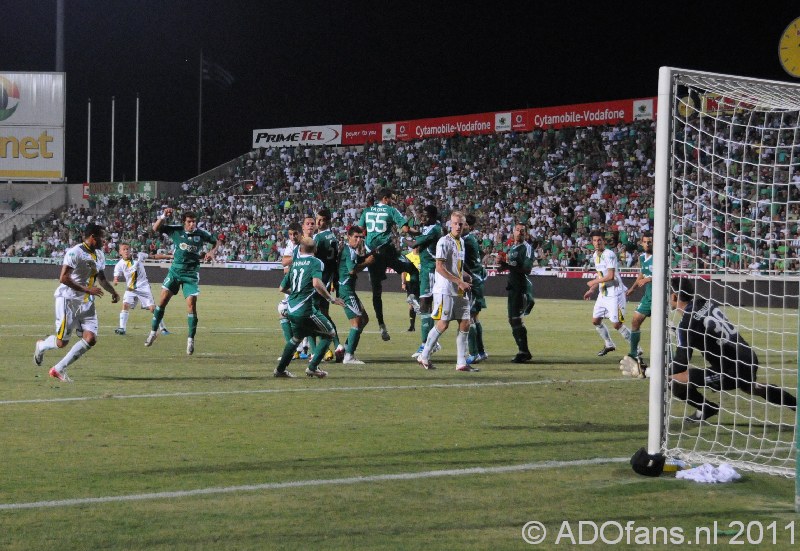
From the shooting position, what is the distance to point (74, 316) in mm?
11961

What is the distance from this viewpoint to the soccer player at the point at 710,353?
8820mm

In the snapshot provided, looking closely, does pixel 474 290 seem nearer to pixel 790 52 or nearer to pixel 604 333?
pixel 604 333

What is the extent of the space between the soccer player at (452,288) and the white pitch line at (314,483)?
5819 mm

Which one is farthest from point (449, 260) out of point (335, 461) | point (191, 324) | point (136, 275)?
point (136, 275)

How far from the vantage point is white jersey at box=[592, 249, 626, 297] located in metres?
15.7

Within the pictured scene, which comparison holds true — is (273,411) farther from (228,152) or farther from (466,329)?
(228,152)

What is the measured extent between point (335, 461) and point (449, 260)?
6.19m

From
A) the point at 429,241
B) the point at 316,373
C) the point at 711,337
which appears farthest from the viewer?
the point at 429,241

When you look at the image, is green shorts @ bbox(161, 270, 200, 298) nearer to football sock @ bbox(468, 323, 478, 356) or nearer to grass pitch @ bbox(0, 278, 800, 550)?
grass pitch @ bbox(0, 278, 800, 550)

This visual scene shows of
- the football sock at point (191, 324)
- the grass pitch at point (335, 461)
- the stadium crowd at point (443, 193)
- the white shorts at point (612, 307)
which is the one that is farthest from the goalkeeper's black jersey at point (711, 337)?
the stadium crowd at point (443, 193)

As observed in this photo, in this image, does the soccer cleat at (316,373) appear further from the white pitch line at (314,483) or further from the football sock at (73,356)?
the white pitch line at (314,483)

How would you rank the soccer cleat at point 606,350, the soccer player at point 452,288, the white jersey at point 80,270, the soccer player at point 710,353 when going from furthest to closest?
the soccer cleat at point 606,350 < the soccer player at point 452,288 < the white jersey at point 80,270 < the soccer player at point 710,353

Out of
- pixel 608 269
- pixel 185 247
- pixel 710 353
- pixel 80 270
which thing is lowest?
pixel 710 353

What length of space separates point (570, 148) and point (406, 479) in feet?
136
